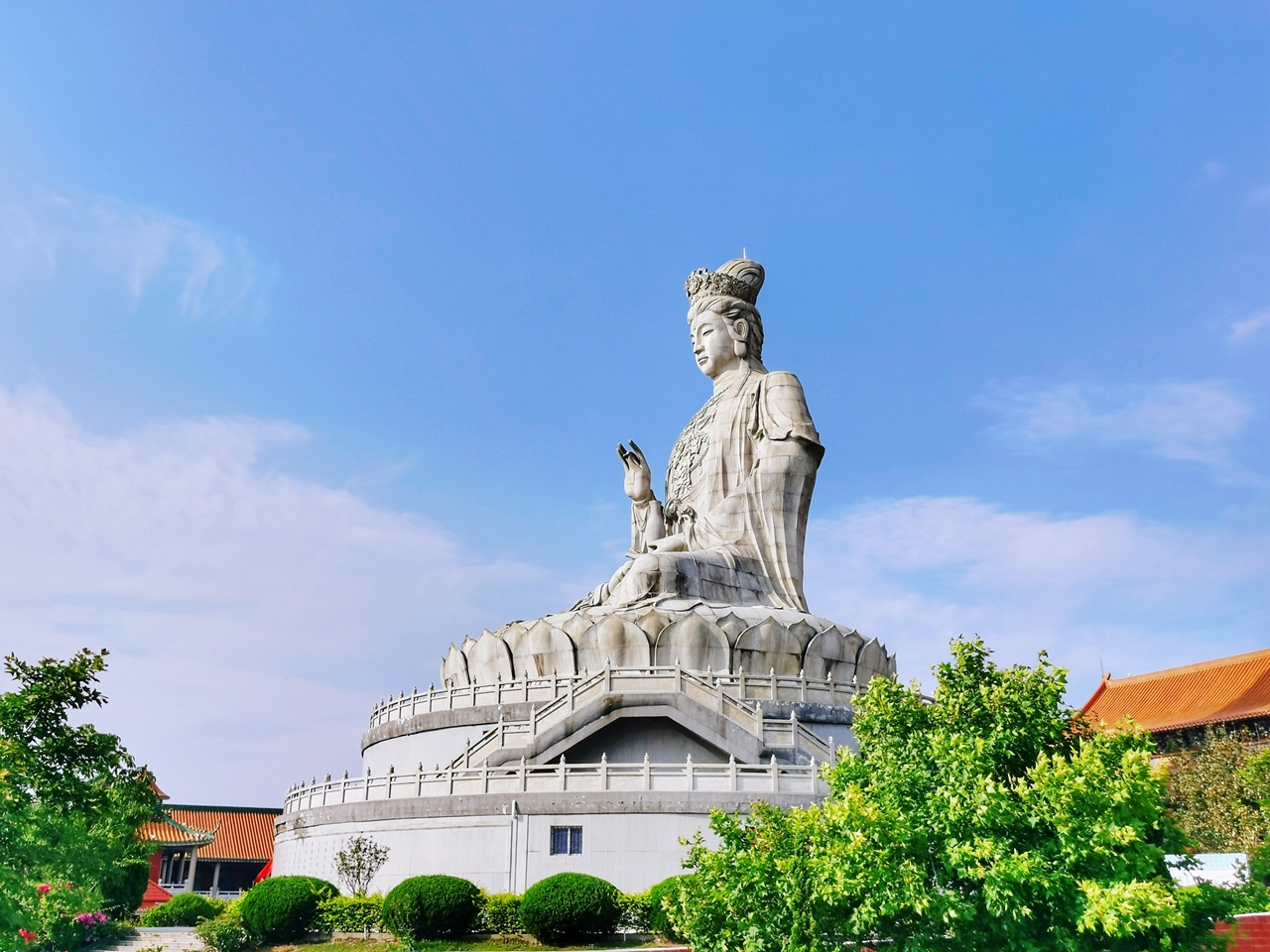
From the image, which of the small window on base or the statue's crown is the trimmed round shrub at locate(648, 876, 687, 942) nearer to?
the small window on base

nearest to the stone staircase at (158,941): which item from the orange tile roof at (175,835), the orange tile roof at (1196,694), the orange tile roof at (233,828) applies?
the orange tile roof at (175,835)

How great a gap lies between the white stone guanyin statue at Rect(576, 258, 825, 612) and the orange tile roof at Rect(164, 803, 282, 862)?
52.6 ft

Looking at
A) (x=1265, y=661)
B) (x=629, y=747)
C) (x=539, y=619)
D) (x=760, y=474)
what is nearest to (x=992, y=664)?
(x=629, y=747)

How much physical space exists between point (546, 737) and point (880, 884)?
33.9 feet

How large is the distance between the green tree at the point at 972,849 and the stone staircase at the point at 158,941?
965 centimetres

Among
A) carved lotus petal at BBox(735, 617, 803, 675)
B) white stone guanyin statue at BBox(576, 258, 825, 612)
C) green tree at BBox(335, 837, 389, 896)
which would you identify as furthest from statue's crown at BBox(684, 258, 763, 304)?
green tree at BBox(335, 837, 389, 896)

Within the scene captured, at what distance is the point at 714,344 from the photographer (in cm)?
3073

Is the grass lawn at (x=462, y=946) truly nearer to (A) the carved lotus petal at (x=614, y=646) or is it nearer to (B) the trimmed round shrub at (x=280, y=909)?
(B) the trimmed round shrub at (x=280, y=909)

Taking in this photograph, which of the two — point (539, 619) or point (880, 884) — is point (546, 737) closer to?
point (539, 619)

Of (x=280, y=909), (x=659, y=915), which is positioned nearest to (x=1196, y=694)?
(x=659, y=915)

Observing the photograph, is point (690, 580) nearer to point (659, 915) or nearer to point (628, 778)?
point (628, 778)

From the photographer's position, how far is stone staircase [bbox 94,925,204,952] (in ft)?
53.2

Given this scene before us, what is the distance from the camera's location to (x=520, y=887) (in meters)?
16.3

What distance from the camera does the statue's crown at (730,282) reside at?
31.0 meters
